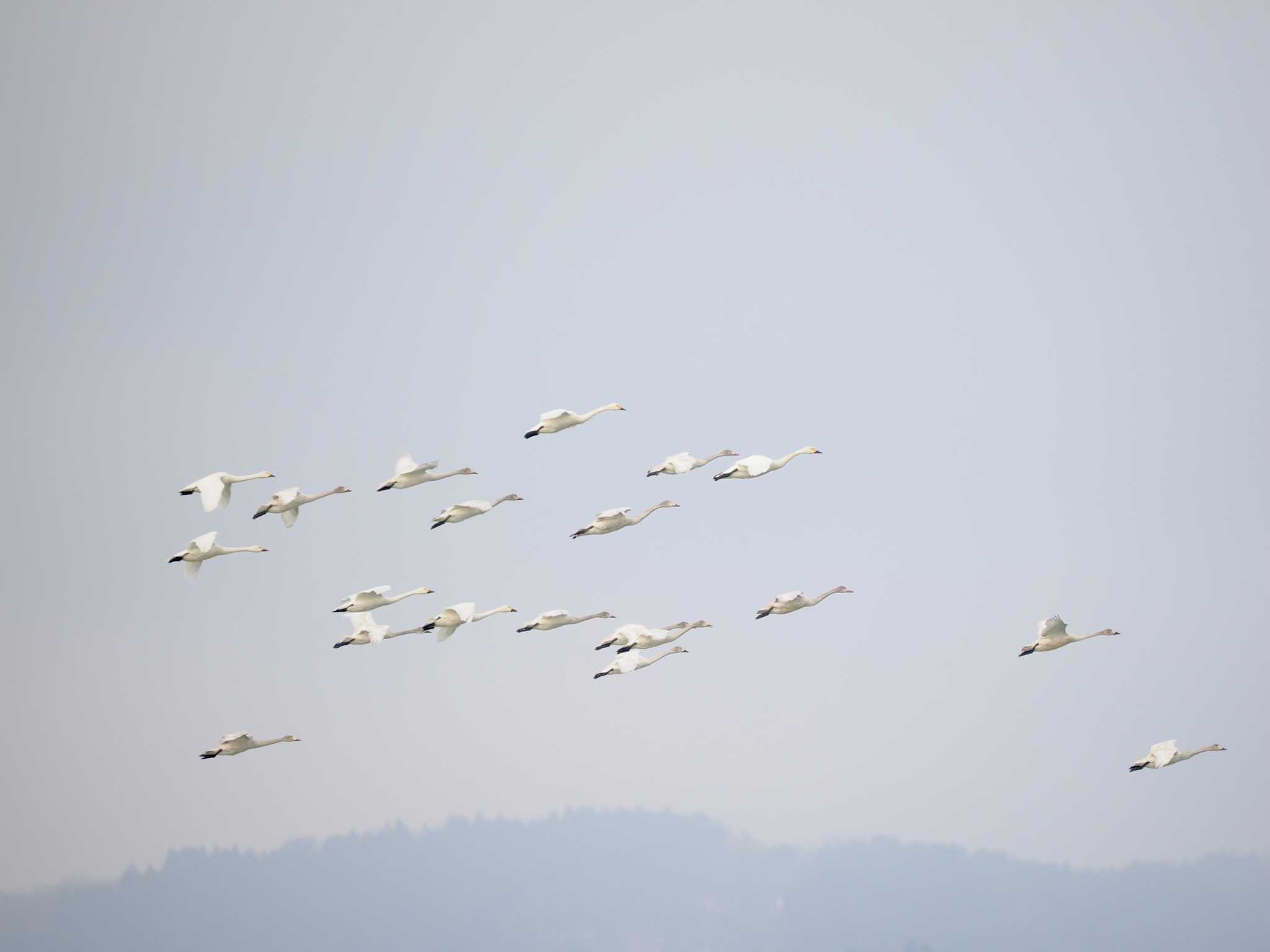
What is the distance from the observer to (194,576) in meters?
81.0

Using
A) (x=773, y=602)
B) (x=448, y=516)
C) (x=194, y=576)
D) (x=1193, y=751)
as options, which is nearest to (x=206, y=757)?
(x=194, y=576)

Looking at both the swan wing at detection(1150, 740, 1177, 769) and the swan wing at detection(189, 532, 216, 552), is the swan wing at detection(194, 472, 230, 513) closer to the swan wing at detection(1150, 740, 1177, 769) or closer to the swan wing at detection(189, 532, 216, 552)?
the swan wing at detection(189, 532, 216, 552)

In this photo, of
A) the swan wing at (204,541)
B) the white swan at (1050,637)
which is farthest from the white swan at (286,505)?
the white swan at (1050,637)

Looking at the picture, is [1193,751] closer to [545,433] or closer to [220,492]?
[545,433]

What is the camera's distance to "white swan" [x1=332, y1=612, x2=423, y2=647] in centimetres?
8581

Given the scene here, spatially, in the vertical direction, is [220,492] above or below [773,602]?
above

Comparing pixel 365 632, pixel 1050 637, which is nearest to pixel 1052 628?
pixel 1050 637

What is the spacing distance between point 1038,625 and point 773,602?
8.92 meters

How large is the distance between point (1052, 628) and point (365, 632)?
927 inches

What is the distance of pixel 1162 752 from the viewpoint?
8000 centimetres

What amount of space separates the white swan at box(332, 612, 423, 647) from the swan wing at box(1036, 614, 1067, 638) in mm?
21054

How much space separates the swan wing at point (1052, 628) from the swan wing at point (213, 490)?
2603cm

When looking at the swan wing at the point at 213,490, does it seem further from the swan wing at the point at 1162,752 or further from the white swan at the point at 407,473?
the swan wing at the point at 1162,752

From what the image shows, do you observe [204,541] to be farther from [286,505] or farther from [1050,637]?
[1050,637]
